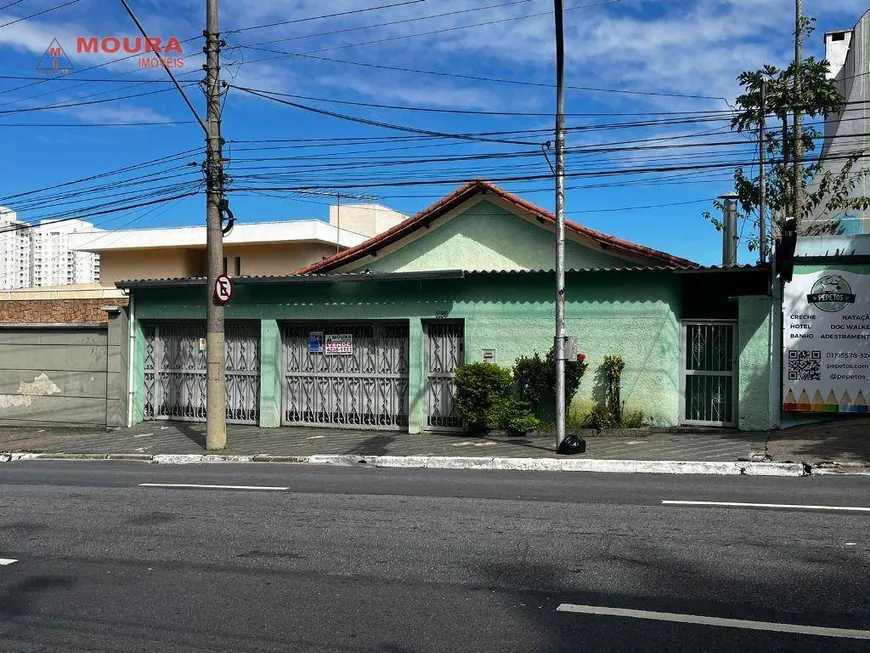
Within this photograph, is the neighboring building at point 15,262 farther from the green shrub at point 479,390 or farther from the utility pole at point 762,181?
the utility pole at point 762,181

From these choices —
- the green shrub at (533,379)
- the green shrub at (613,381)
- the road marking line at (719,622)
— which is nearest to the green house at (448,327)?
the green shrub at (613,381)

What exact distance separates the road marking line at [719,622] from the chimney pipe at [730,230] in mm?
16748

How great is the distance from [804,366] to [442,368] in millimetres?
6739

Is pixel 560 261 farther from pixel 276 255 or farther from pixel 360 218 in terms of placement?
pixel 360 218

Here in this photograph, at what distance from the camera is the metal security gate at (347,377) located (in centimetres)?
1670

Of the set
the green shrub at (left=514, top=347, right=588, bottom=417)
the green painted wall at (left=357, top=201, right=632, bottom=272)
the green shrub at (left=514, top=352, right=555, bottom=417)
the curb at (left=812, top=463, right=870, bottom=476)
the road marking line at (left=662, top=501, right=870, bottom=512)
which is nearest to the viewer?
the road marking line at (left=662, top=501, right=870, bottom=512)

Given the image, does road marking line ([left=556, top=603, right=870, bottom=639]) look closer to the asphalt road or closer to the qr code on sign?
Result: the asphalt road

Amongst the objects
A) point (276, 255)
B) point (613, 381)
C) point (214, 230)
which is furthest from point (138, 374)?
point (276, 255)

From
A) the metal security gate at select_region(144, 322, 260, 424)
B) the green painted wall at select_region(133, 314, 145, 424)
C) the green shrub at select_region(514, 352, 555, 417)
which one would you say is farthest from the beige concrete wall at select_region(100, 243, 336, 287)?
the green shrub at select_region(514, 352, 555, 417)

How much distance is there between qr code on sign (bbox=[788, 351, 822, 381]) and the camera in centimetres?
1423

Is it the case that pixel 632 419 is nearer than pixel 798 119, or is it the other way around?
pixel 632 419

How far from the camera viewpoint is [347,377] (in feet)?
56.1

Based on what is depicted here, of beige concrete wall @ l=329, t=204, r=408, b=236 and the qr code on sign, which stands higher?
beige concrete wall @ l=329, t=204, r=408, b=236

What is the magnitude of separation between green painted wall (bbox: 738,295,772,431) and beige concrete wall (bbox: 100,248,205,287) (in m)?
26.5
